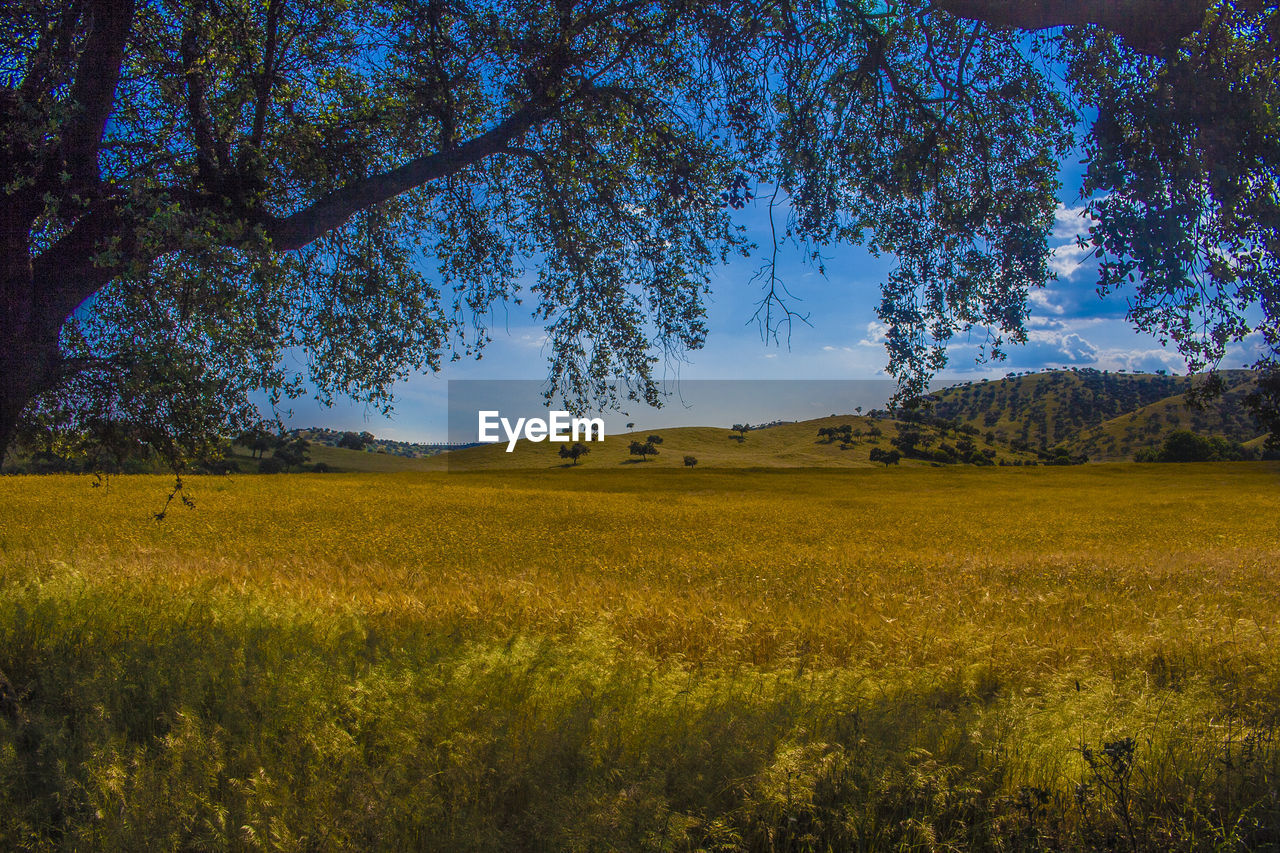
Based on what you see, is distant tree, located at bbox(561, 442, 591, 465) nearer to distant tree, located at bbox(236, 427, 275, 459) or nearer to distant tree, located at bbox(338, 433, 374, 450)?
distant tree, located at bbox(338, 433, 374, 450)

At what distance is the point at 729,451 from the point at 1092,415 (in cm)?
6842

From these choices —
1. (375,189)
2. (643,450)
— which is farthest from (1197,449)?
(375,189)

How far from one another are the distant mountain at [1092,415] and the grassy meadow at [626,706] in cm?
11942

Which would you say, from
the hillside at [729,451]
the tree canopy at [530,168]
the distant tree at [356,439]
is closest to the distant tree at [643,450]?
the hillside at [729,451]

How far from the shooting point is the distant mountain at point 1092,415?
126m

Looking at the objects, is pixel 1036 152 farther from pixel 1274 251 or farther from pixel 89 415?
pixel 89 415

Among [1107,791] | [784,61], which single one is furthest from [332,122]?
[1107,791]

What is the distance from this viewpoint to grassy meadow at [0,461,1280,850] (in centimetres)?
337

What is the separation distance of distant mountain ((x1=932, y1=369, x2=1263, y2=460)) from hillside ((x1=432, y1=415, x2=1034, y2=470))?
1846cm

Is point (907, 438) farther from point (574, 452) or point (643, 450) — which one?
point (643, 450)

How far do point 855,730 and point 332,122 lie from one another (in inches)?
372

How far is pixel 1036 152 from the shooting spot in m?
7.97

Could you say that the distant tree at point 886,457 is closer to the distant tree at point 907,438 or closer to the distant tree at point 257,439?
the distant tree at point 907,438

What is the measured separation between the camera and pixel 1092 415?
111 meters
